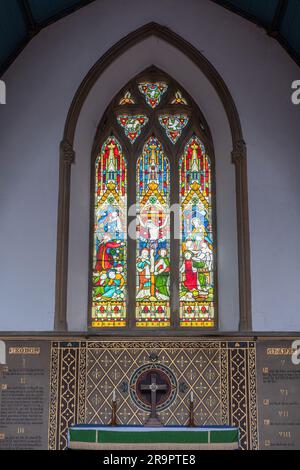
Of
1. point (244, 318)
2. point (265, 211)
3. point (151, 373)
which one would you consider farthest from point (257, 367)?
point (265, 211)

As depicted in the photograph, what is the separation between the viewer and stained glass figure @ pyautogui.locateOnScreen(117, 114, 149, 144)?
10.9 m

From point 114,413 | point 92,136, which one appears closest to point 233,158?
point 92,136

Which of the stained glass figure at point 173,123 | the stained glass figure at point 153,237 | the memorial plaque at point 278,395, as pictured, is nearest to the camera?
the memorial plaque at point 278,395

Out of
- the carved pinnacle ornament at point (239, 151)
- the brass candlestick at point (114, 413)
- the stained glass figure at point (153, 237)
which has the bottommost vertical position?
the brass candlestick at point (114, 413)

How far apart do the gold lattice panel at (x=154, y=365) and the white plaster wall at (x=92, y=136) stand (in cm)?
51

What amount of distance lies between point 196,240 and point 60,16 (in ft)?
11.3

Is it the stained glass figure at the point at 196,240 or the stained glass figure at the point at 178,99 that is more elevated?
the stained glass figure at the point at 178,99

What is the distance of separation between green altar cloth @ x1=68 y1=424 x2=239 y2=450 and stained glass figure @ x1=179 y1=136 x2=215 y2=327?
2119 mm

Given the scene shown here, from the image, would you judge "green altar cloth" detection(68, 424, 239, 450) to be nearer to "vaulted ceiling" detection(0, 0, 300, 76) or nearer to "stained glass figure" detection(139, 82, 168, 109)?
"stained glass figure" detection(139, 82, 168, 109)

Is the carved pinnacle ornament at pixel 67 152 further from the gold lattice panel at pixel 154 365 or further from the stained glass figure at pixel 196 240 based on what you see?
the gold lattice panel at pixel 154 365

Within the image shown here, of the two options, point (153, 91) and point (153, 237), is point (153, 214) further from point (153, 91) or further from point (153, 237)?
point (153, 91)

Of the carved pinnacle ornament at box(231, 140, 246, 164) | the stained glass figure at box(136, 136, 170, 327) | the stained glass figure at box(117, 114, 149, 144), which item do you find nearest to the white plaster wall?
the carved pinnacle ornament at box(231, 140, 246, 164)

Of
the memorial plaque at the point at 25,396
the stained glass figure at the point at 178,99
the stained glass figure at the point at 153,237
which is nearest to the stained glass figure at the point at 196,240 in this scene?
the stained glass figure at the point at 153,237

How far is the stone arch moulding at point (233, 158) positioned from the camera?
959 centimetres
